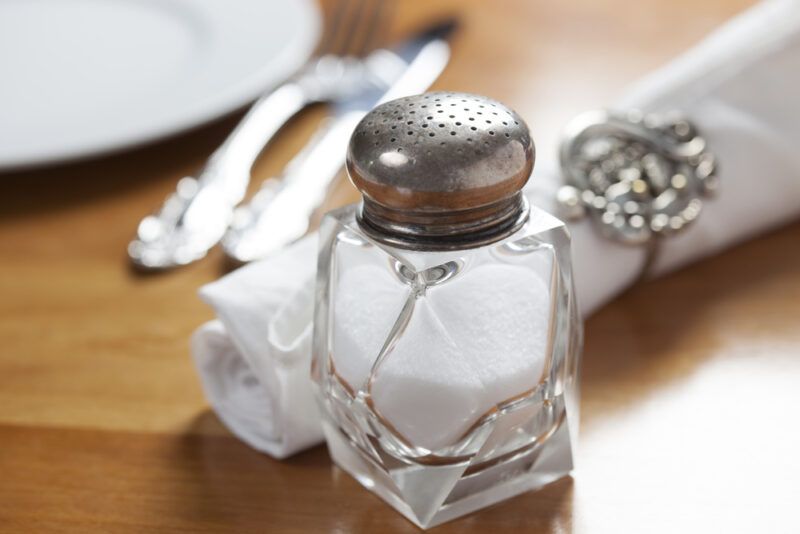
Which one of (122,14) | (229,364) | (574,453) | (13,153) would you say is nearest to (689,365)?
(574,453)

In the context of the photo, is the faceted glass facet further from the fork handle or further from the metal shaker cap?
the fork handle

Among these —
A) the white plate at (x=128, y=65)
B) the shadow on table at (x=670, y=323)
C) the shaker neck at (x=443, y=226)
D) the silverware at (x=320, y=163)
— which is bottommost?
the white plate at (x=128, y=65)

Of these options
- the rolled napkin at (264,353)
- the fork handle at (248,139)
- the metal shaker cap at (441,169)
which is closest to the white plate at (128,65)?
the fork handle at (248,139)

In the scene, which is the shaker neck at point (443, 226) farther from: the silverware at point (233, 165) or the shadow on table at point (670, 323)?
the silverware at point (233, 165)

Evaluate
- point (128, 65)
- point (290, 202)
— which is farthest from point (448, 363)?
point (128, 65)

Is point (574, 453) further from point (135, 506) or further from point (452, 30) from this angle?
point (452, 30)

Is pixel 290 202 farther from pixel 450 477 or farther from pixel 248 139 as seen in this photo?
pixel 450 477

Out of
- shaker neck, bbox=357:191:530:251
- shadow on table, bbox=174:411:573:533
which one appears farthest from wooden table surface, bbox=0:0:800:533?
shaker neck, bbox=357:191:530:251
